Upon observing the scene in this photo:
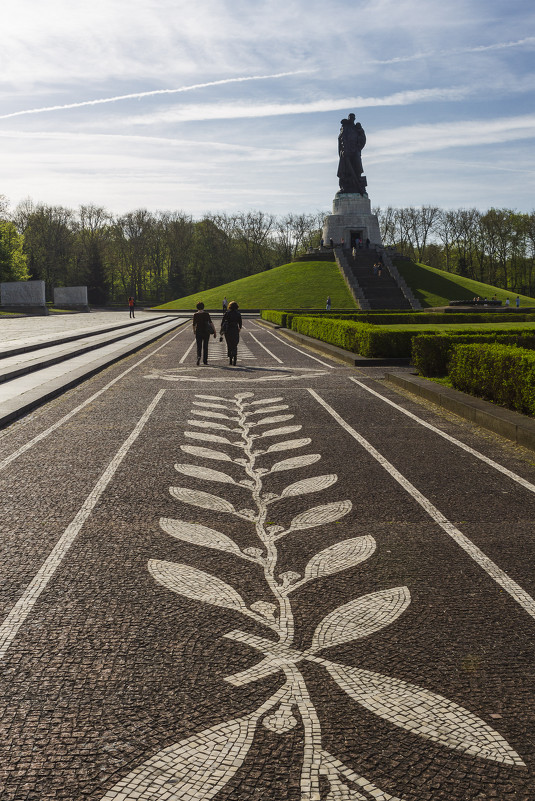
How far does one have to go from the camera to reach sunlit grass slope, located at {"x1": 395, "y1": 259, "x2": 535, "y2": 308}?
6262 centimetres

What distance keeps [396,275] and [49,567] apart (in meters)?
64.0

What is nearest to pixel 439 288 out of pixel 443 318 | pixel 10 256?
pixel 443 318

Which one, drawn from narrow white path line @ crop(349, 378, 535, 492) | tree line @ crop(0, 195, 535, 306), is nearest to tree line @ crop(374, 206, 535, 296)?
tree line @ crop(0, 195, 535, 306)

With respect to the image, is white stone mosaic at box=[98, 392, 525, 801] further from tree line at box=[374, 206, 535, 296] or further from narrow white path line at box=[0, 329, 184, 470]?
tree line at box=[374, 206, 535, 296]

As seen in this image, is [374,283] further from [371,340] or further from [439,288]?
[371,340]

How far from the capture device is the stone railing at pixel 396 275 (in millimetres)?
59469

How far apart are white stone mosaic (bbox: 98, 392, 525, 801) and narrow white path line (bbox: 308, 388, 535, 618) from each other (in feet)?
2.16

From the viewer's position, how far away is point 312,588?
422 cm

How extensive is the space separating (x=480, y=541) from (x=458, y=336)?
36.8 feet

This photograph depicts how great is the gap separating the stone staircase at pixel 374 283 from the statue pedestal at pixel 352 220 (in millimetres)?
2468

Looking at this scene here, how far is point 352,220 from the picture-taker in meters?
74.1

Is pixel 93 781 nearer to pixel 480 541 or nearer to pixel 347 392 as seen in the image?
pixel 480 541

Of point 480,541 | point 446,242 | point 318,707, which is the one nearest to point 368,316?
point 480,541

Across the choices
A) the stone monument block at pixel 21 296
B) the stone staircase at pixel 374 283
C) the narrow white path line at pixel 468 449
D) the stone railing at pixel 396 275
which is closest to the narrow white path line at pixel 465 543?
the narrow white path line at pixel 468 449
